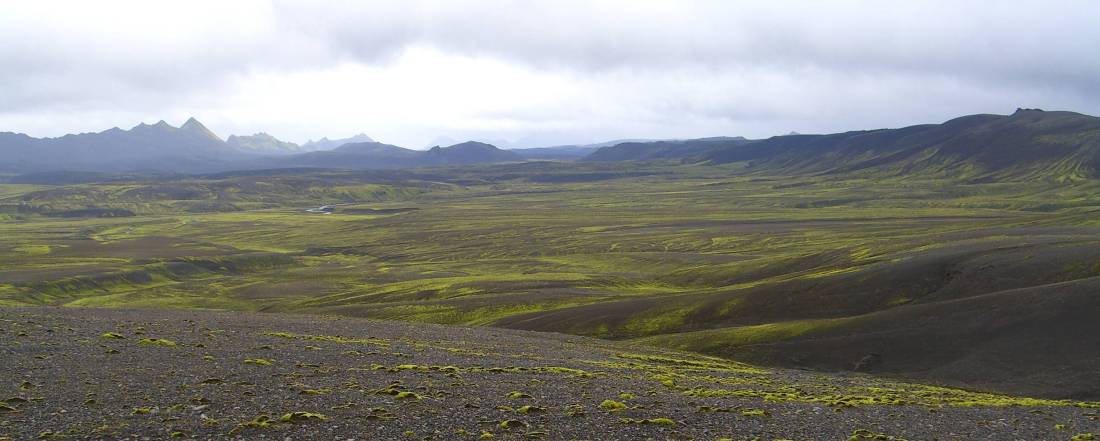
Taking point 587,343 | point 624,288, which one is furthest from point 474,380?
point 624,288

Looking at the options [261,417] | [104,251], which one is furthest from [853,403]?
[104,251]

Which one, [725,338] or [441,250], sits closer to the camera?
[725,338]

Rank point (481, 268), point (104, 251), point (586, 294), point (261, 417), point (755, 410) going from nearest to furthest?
point (261, 417), point (755, 410), point (586, 294), point (481, 268), point (104, 251)

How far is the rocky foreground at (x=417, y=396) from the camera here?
27.4 m

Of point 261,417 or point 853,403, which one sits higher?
point 261,417

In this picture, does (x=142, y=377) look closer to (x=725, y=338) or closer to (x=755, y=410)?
(x=755, y=410)

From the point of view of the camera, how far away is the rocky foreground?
27.4m

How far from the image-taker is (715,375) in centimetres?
4847

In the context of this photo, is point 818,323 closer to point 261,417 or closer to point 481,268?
point 261,417

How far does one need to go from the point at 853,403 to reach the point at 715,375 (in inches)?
486

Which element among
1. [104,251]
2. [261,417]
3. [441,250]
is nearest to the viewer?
[261,417]

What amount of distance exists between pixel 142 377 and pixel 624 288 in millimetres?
90540

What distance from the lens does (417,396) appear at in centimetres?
3262

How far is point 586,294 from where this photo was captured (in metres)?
107
